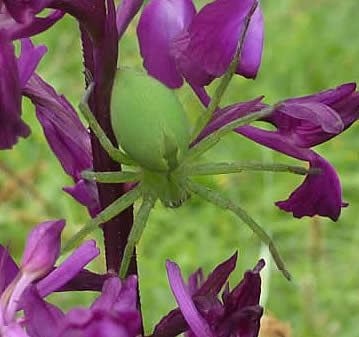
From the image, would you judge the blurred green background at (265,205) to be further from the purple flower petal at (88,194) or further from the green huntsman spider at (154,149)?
the green huntsman spider at (154,149)

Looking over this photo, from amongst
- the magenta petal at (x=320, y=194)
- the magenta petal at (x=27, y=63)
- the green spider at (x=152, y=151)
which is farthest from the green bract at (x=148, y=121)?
the magenta petal at (x=320, y=194)

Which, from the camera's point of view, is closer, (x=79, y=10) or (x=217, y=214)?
(x=79, y=10)

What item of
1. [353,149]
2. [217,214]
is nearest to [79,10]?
[217,214]

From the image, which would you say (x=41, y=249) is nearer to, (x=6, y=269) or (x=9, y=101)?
(x=6, y=269)

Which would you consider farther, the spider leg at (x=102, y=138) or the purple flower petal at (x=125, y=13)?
the purple flower petal at (x=125, y=13)

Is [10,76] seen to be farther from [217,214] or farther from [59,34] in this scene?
[59,34]

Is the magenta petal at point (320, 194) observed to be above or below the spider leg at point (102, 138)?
below

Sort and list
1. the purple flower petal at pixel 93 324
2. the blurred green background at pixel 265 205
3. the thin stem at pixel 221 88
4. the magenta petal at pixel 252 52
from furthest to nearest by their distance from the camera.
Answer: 1. the blurred green background at pixel 265 205
2. the magenta petal at pixel 252 52
3. the thin stem at pixel 221 88
4. the purple flower petal at pixel 93 324

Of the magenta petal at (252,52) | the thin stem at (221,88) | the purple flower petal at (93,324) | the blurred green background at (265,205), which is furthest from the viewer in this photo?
the blurred green background at (265,205)
